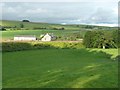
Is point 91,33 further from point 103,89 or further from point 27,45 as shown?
point 103,89

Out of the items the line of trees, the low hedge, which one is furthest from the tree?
the low hedge

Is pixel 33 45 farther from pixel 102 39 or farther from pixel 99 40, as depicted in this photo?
pixel 102 39

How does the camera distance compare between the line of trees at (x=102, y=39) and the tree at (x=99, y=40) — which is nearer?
the line of trees at (x=102, y=39)

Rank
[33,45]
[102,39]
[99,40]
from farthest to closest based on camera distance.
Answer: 1. [102,39]
2. [99,40]
3. [33,45]

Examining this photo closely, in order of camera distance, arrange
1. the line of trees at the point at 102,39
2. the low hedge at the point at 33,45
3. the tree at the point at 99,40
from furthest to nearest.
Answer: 1. the tree at the point at 99,40
2. the line of trees at the point at 102,39
3. the low hedge at the point at 33,45

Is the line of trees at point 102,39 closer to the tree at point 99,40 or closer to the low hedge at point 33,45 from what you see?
the tree at point 99,40

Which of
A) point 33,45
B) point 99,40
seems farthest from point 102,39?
point 33,45

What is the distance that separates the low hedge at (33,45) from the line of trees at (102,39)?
90.2 inches

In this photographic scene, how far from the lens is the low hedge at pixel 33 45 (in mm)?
55522

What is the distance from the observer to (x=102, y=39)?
6259cm

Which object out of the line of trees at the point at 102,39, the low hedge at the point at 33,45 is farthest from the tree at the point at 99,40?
the low hedge at the point at 33,45

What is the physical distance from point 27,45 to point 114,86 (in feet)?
147

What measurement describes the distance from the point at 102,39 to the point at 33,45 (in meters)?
15.2

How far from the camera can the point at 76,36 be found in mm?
A: 83875
